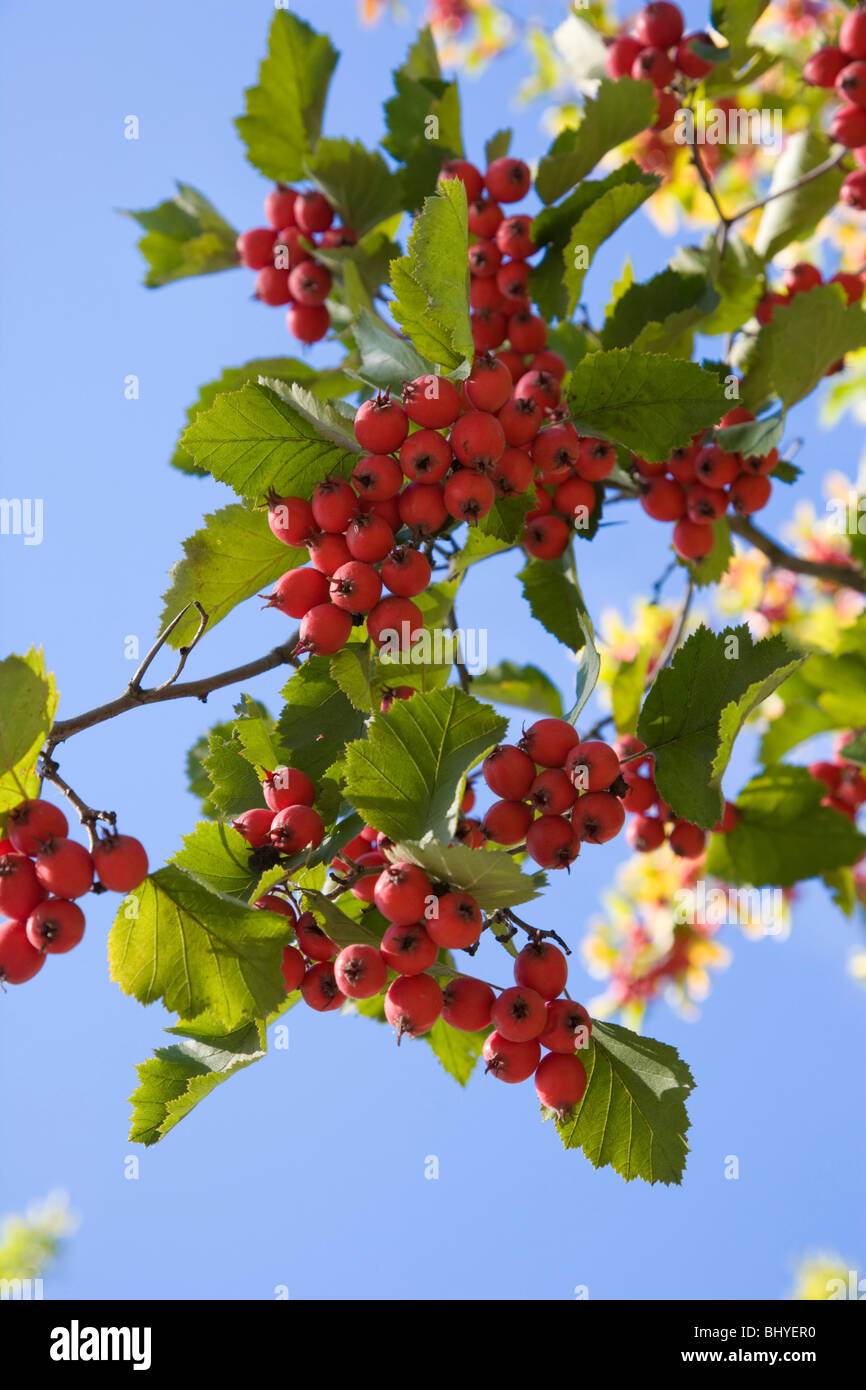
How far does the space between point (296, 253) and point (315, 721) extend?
6.13 ft

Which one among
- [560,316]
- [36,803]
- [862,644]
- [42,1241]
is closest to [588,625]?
[36,803]

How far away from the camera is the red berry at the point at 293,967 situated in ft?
6.39

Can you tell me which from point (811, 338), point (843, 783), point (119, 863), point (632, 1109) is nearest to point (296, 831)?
point (119, 863)

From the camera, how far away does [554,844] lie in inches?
75.7

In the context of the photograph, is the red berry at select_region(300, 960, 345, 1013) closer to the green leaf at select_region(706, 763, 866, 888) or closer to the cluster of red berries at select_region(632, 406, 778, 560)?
the green leaf at select_region(706, 763, 866, 888)

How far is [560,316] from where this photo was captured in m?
3.08

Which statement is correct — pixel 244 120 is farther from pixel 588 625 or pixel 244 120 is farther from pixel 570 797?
pixel 570 797

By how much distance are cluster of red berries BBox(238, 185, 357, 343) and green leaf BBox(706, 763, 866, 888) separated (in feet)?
6.54

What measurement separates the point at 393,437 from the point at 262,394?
0.83 ft

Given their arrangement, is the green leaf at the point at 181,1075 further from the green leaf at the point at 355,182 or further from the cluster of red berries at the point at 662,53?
the cluster of red berries at the point at 662,53

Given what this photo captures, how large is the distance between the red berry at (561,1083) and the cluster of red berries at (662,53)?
294cm

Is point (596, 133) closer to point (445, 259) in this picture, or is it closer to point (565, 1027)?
point (445, 259)

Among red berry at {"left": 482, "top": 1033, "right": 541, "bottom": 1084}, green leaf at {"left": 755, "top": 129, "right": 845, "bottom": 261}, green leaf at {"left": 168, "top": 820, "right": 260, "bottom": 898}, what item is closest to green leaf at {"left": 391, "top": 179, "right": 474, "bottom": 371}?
green leaf at {"left": 168, "top": 820, "right": 260, "bottom": 898}

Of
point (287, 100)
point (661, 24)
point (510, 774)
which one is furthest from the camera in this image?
point (661, 24)
